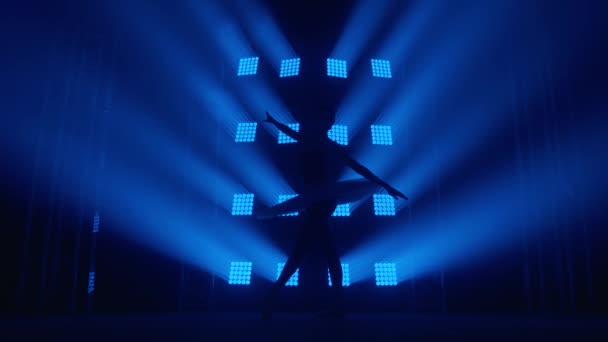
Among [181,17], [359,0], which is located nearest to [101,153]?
[181,17]

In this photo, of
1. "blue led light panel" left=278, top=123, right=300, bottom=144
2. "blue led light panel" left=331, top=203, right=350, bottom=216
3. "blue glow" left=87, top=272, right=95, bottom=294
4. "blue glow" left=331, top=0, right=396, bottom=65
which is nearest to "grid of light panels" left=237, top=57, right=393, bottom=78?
"blue glow" left=331, top=0, right=396, bottom=65

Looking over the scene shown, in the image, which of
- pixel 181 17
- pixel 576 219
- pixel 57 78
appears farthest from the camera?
pixel 181 17

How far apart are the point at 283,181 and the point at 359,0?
429cm

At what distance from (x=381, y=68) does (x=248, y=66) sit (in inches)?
115

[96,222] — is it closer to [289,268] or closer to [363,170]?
[289,268]

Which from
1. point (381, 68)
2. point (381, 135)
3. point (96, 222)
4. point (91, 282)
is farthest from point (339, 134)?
point (91, 282)

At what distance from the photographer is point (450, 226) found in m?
7.71

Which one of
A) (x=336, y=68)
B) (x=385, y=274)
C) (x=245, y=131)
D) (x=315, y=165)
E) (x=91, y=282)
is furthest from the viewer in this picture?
(x=336, y=68)

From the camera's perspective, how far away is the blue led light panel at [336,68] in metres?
8.43

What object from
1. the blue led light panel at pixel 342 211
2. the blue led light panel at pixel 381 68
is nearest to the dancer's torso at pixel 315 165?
the blue led light panel at pixel 342 211

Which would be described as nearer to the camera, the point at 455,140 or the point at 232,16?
the point at 455,140

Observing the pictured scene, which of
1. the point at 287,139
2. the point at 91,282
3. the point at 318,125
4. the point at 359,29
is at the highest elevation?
the point at 359,29

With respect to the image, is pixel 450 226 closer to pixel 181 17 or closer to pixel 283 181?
pixel 283 181

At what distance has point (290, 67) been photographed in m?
8.52
